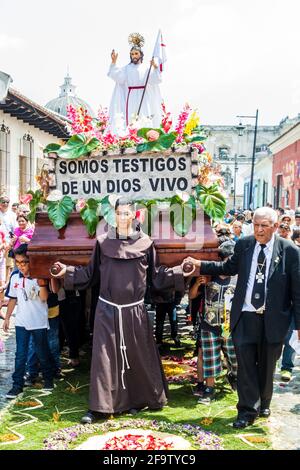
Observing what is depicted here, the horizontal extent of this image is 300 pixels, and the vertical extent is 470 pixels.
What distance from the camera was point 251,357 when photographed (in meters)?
5.16

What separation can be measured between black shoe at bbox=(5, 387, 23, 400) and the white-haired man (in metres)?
2.06

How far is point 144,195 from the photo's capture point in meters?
5.55

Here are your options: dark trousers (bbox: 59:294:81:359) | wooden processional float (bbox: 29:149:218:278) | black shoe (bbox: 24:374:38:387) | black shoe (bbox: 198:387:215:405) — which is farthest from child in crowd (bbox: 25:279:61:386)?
black shoe (bbox: 198:387:215:405)

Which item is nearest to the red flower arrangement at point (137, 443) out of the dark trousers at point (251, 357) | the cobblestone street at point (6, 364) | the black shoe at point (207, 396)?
the dark trousers at point (251, 357)

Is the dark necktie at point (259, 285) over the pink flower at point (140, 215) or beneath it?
beneath

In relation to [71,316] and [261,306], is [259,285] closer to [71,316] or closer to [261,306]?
[261,306]

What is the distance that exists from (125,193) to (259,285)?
143cm

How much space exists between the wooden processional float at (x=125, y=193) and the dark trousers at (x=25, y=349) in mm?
783

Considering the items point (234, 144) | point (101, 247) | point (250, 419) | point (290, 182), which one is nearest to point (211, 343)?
point (250, 419)

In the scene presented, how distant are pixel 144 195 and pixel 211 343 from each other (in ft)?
4.87

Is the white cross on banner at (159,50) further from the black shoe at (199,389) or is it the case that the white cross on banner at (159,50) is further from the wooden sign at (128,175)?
the black shoe at (199,389)

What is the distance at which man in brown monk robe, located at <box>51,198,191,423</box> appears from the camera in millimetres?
5203

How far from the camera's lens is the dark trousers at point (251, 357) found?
5105 mm
